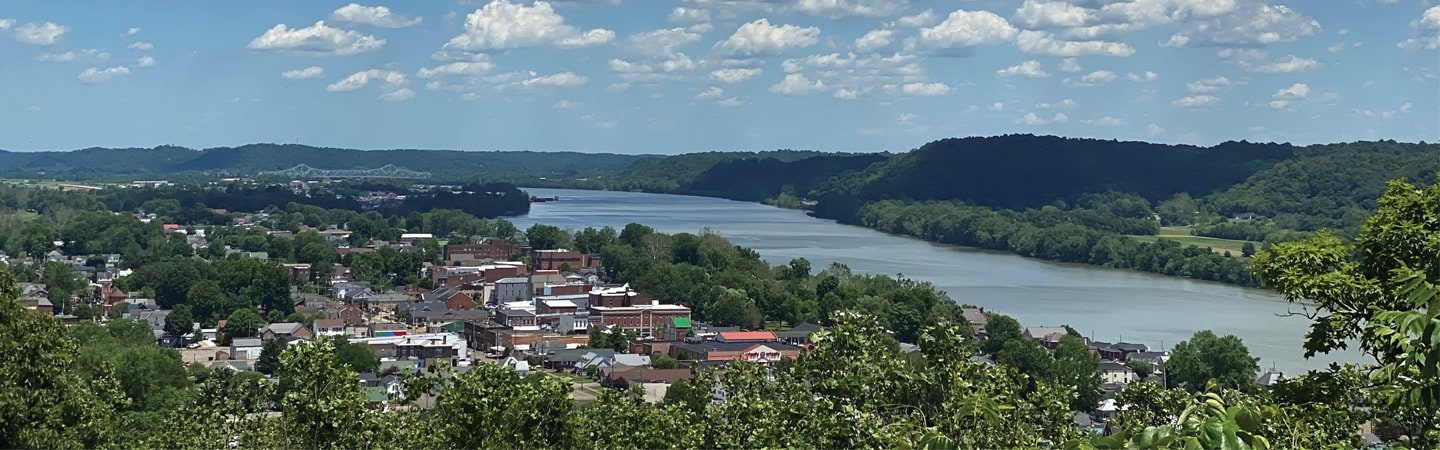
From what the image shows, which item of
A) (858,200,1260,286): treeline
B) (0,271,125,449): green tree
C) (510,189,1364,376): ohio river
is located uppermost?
(0,271,125,449): green tree

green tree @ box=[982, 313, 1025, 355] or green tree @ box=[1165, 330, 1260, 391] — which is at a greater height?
green tree @ box=[1165, 330, 1260, 391]

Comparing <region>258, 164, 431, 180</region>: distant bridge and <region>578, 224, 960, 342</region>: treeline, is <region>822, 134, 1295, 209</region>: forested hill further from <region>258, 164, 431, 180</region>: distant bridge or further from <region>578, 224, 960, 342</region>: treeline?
<region>258, 164, 431, 180</region>: distant bridge

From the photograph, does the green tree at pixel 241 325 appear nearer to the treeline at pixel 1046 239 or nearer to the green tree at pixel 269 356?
the green tree at pixel 269 356

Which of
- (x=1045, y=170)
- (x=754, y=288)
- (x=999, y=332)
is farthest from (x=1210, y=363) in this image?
(x=1045, y=170)

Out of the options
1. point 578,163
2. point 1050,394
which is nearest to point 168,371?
point 1050,394

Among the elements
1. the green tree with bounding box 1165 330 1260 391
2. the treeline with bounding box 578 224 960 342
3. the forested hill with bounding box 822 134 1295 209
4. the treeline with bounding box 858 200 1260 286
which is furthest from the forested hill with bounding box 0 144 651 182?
the green tree with bounding box 1165 330 1260 391

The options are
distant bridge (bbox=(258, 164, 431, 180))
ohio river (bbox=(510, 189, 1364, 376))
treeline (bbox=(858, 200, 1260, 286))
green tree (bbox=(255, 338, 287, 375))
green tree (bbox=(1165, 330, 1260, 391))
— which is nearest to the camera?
green tree (bbox=(1165, 330, 1260, 391))

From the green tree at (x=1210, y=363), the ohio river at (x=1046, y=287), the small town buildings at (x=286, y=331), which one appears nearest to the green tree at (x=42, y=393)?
the ohio river at (x=1046, y=287)
